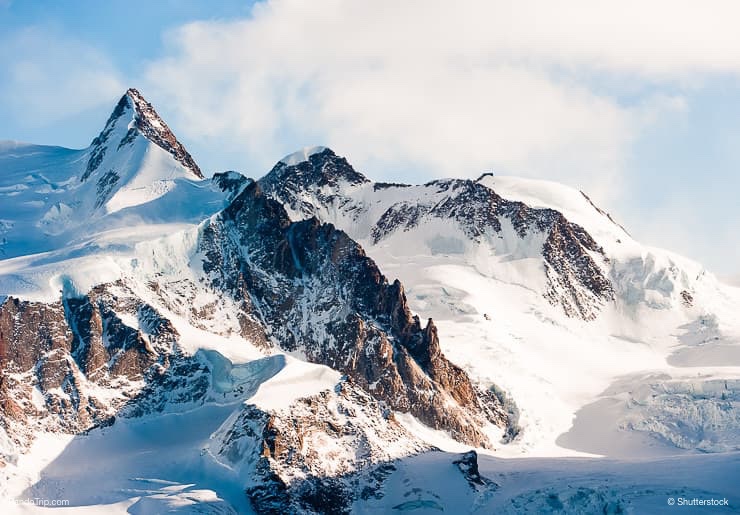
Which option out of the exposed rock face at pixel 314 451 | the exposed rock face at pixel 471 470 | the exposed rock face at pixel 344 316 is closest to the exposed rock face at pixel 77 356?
the exposed rock face at pixel 314 451

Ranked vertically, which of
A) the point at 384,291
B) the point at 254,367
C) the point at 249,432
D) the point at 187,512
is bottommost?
the point at 187,512

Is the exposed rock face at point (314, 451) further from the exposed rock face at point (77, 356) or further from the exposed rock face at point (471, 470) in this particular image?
the exposed rock face at point (77, 356)

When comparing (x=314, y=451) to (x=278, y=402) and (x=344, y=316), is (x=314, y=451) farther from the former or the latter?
(x=344, y=316)

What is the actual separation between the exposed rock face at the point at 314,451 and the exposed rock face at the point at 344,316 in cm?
1851

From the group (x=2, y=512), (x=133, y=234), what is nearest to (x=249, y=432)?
(x=2, y=512)

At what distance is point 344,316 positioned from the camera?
183m

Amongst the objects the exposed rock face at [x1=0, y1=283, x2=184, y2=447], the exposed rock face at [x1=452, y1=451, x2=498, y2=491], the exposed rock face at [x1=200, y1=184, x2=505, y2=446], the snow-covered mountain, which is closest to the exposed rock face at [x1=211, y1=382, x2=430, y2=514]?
the snow-covered mountain

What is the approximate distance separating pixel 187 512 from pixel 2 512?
68.1ft

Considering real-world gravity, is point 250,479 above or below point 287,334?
below

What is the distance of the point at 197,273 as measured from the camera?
607ft

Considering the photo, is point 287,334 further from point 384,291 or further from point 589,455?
point 589,455

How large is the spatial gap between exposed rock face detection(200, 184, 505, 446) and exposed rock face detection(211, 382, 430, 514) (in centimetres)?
1851

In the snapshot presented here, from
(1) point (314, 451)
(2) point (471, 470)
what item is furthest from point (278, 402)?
(2) point (471, 470)

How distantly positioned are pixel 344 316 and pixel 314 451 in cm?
4137
